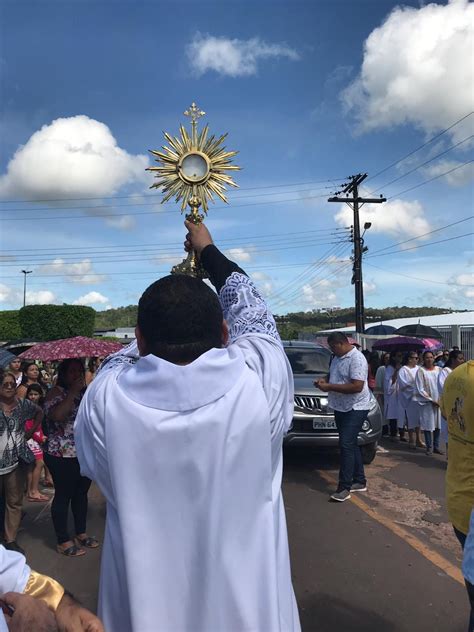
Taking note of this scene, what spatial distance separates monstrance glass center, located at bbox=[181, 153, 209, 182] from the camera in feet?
8.78

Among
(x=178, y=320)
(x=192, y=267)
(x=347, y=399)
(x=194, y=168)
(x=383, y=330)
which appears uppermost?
(x=194, y=168)

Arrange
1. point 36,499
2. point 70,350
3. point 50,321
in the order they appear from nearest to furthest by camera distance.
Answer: point 70,350 < point 36,499 < point 50,321

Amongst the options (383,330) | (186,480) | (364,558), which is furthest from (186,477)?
(383,330)

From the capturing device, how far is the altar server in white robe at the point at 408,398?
28.2 ft

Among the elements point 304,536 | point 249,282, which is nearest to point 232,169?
point 249,282

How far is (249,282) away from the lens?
1.72m

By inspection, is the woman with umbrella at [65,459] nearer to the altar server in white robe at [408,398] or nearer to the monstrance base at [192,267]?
the monstrance base at [192,267]

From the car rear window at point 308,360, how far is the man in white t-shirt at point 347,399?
2.39 m

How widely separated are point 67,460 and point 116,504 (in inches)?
132

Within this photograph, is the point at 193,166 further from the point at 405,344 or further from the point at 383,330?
the point at 383,330

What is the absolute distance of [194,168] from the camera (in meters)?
2.70

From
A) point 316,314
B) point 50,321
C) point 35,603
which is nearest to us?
point 35,603

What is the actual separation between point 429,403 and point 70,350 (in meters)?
5.96

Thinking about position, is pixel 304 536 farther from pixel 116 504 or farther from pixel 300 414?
pixel 116 504
